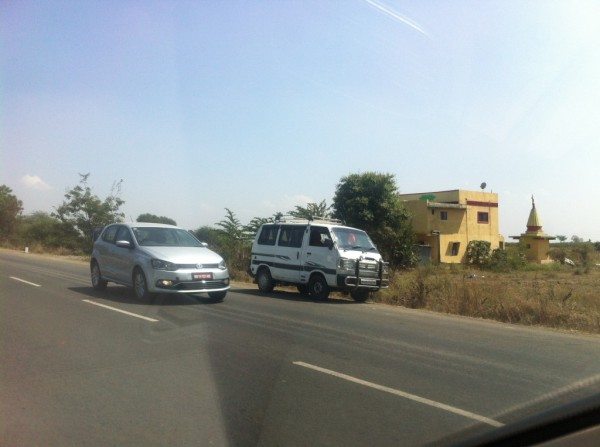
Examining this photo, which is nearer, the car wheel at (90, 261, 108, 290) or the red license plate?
the red license plate

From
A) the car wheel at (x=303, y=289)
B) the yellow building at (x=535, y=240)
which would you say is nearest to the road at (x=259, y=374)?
A: the car wheel at (x=303, y=289)

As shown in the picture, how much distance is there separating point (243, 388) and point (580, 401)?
367 cm

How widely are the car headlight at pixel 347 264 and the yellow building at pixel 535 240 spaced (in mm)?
33690

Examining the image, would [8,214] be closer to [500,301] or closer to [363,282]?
[363,282]

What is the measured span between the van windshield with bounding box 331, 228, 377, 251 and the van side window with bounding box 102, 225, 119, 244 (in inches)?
218

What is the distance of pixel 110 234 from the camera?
46.1ft

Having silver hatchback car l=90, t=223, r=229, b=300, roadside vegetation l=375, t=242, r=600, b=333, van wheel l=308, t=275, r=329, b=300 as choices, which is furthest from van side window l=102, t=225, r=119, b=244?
roadside vegetation l=375, t=242, r=600, b=333

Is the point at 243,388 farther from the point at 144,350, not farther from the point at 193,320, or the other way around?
the point at 193,320

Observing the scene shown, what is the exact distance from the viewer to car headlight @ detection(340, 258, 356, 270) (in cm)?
1391

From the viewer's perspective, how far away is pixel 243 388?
18.8 ft

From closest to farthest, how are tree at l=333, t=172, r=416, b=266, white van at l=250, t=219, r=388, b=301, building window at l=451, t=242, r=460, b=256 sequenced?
white van at l=250, t=219, r=388, b=301 < tree at l=333, t=172, r=416, b=266 < building window at l=451, t=242, r=460, b=256

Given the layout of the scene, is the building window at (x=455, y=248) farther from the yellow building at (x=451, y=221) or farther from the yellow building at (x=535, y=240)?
the yellow building at (x=535, y=240)

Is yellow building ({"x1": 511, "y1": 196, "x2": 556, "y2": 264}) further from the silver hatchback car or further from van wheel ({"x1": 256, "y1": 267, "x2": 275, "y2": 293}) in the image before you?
the silver hatchback car

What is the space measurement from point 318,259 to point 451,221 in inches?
1030
